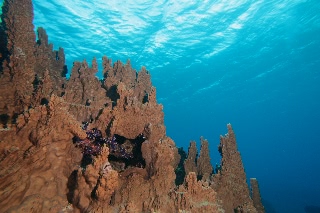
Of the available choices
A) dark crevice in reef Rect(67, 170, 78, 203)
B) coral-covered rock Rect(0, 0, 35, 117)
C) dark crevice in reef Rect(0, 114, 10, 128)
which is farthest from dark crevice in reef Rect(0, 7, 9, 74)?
dark crevice in reef Rect(67, 170, 78, 203)

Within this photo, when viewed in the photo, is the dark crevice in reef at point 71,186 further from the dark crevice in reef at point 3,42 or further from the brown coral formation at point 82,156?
the dark crevice in reef at point 3,42

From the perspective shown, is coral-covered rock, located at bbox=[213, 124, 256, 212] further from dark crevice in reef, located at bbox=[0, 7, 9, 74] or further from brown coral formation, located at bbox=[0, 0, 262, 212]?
dark crevice in reef, located at bbox=[0, 7, 9, 74]

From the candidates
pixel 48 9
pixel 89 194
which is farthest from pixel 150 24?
pixel 89 194

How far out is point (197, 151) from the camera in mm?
8172

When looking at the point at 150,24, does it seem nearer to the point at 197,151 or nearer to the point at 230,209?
the point at 197,151

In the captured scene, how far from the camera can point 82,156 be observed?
4238mm

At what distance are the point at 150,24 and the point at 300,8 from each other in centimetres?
1425

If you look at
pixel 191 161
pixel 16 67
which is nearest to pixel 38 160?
pixel 16 67

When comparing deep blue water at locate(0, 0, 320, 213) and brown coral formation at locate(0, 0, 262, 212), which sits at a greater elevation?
deep blue water at locate(0, 0, 320, 213)

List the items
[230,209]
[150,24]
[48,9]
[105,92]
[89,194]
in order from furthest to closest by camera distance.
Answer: [150,24]
[48,9]
[105,92]
[230,209]
[89,194]

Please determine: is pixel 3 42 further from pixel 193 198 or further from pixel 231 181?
pixel 231 181

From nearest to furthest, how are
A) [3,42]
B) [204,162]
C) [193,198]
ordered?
1. [193,198]
2. [3,42]
3. [204,162]

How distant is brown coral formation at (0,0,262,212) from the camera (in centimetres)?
306

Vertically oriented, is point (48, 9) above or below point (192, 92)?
below
